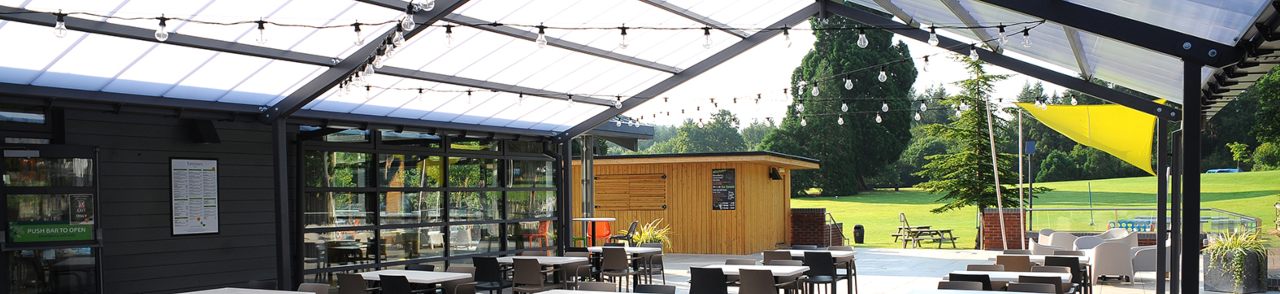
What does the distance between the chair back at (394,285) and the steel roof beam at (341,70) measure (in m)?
2.05

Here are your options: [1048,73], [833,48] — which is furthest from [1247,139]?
[1048,73]

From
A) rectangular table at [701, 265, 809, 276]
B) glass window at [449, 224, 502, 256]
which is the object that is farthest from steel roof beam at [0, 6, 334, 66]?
glass window at [449, 224, 502, 256]

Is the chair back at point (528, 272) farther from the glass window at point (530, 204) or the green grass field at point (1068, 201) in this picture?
the green grass field at point (1068, 201)

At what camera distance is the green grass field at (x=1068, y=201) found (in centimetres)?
4112

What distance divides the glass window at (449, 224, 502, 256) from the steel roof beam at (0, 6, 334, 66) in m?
4.74

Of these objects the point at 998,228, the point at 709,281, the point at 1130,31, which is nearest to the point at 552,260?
the point at 709,281

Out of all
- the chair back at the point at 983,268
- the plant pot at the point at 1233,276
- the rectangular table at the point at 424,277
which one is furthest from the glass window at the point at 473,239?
the plant pot at the point at 1233,276

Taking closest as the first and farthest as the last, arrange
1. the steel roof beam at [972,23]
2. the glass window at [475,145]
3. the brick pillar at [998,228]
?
the steel roof beam at [972,23] < the glass window at [475,145] < the brick pillar at [998,228]

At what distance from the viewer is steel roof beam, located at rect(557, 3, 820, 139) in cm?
1400

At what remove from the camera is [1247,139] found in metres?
43.2

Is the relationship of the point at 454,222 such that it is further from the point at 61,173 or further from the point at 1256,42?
the point at 1256,42

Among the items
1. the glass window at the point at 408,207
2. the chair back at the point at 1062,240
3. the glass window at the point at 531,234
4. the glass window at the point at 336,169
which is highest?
the glass window at the point at 336,169

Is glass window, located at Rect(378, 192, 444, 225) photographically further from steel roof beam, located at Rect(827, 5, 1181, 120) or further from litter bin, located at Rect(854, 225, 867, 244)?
litter bin, located at Rect(854, 225, 867, 244)

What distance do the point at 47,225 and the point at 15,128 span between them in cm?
89
